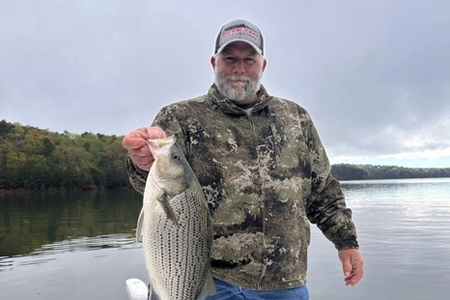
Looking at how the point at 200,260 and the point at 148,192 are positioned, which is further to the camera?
the point at 200,260

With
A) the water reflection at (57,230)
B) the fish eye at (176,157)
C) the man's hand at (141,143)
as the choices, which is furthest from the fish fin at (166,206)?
the water reflection at (57,230)

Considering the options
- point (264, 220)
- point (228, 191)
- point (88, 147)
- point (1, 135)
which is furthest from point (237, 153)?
point (88, 147)

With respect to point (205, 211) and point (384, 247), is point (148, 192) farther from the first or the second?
point (384, 247)

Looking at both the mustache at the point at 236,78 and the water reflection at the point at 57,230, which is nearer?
the mustache at the point at 236,78

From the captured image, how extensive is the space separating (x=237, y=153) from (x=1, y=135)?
336 feet

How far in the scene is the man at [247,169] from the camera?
141 inches

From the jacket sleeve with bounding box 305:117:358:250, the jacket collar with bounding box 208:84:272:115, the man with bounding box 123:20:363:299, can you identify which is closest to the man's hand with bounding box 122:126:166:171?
the man with bounding box 123:20:363:299

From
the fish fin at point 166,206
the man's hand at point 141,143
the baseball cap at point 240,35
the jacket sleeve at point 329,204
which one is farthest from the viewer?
the jacket sleeve at point 329,204

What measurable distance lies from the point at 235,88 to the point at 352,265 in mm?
1847

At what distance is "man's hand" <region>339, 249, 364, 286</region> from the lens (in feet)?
14.1

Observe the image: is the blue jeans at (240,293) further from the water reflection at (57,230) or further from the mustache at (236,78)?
the water reflection at (57,230)

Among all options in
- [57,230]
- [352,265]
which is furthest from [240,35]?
[57,230]

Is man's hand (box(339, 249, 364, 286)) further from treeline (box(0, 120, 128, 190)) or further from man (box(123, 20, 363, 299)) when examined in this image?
treeline (box(0, 120, 128, 190))

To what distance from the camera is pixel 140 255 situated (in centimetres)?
2100
